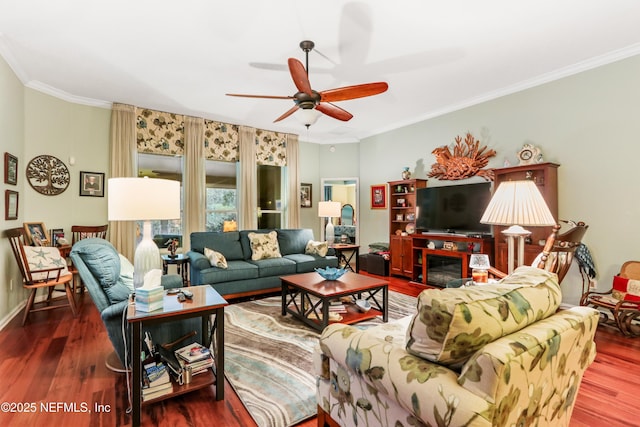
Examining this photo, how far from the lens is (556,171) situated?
3809mm

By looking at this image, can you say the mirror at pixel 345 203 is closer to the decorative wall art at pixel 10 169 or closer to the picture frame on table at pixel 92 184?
the picture frame on table at pixel 92 184

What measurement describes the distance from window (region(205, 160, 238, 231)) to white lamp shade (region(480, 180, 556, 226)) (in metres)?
4.89

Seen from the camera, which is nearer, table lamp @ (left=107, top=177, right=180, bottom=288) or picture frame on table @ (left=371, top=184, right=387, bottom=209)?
table lamp @ (left=107, top=177, right=180, bottom=288)

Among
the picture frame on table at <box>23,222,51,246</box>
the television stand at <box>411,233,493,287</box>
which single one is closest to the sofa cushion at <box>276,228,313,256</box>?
the television stand at <box>411,233,493,287</box>

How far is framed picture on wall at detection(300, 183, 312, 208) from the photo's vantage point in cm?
683

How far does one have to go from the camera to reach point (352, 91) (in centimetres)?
293

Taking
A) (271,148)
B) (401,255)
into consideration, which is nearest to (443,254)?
(401,255)

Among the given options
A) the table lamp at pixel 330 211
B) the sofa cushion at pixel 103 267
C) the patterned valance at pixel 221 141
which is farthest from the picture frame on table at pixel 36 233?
the table lamp at pixel 330 211

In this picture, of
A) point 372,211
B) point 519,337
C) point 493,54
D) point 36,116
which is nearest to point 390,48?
point 493,54

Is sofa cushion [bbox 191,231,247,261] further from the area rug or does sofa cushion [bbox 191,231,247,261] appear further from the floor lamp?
the floor lamp

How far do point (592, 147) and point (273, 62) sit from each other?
3.76 m

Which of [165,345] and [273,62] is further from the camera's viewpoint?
[273,62]

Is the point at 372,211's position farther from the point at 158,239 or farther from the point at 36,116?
the point at 36,116

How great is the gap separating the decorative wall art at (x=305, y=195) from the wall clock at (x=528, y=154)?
4073 mm
